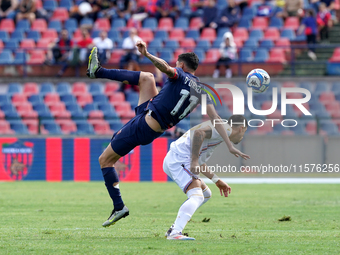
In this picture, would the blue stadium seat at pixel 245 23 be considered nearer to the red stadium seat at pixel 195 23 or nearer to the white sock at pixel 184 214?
the red stadium seat at pixel 195 23

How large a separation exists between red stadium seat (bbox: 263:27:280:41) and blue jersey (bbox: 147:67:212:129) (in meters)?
14.6

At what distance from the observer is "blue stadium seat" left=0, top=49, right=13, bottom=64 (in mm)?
21266

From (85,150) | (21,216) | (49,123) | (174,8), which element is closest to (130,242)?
(21,216)

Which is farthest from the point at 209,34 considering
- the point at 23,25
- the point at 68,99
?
the point at 23,25

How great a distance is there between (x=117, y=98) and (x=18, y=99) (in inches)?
127

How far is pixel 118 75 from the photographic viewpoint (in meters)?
7.17

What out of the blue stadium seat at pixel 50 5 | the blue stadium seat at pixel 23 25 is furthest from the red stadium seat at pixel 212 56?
the blue stadium seat at pixel 50 5

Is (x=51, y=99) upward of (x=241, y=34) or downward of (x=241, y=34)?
downward

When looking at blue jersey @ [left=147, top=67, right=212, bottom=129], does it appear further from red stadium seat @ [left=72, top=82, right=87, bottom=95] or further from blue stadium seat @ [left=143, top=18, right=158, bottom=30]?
blue stadium seat @ [left=143, top=18, right=158, bottom=30]

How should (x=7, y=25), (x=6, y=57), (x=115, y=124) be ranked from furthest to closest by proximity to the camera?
(x=7, y=25), (x=6, y=57), (x=115, y=124)

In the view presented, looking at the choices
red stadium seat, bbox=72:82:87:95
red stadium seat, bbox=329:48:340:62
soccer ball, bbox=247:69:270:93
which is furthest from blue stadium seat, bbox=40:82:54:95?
soccer ball, bbox=247:69:270:93

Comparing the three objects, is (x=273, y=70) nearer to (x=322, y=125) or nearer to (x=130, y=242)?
(x=322, y=125)

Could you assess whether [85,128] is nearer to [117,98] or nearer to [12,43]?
[117,98]

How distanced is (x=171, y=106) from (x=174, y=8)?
1655cm
